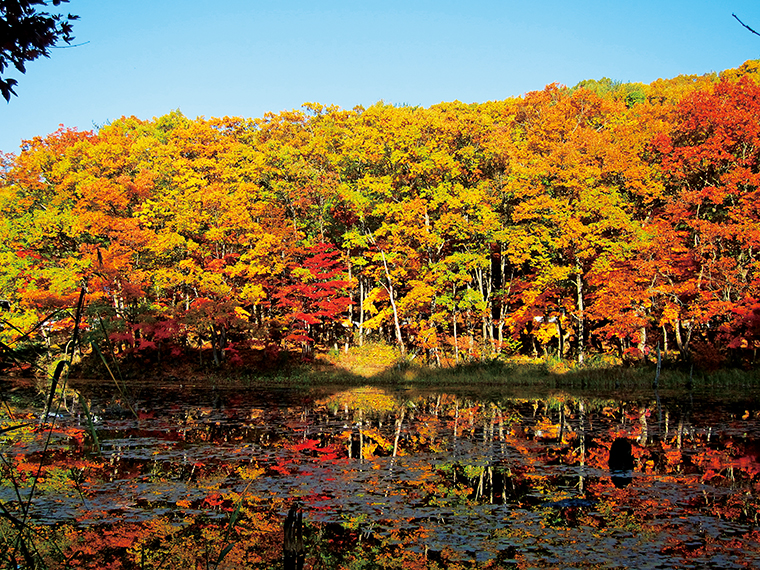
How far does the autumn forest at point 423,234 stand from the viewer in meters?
30.1

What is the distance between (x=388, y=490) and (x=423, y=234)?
2399 centimetres

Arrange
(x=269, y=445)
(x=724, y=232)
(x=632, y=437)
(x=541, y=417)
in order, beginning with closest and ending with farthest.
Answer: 1. (x=269, y=445)
2. (x=632, y=437)
3. (x=541, y=417)
4. (x=724, y=232)

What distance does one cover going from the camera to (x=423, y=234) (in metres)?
33.1

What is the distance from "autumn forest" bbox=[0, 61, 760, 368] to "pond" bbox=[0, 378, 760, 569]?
12486 mm

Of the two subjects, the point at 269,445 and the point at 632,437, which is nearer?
the point at 269,445

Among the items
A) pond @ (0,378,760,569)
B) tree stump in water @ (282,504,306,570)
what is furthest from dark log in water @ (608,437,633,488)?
tree stump in water @ (282,504,306,570)

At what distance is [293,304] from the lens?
34750 millimetres

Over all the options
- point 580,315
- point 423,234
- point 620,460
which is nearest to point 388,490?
point 620,460

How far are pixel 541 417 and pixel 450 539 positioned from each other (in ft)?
40.0

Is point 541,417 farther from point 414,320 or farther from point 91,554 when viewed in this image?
point 414,320

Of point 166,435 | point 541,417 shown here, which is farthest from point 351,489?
point 541,417

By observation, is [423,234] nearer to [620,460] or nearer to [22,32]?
[620,460]

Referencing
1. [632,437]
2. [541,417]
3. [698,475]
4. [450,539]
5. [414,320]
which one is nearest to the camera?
[450,539]

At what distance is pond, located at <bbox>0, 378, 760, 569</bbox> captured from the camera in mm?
7008
